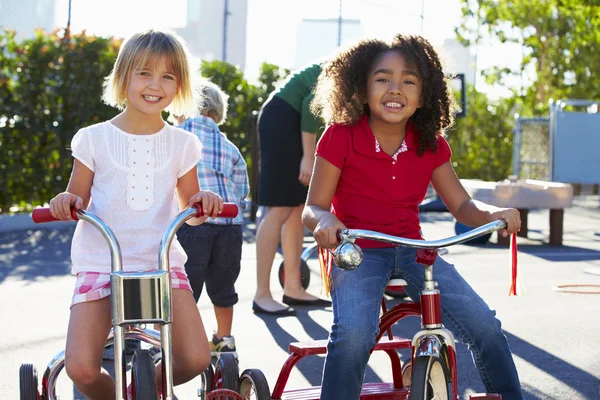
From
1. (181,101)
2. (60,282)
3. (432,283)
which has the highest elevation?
(181,101)

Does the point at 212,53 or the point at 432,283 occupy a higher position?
the point at 212,53

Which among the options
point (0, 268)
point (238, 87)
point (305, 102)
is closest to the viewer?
point (305, 102)

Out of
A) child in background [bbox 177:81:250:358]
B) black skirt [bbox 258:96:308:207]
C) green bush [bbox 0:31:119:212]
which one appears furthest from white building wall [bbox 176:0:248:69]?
child in background [bbox 177:81:250:358]

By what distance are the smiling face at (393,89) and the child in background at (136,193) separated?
0.67 meters

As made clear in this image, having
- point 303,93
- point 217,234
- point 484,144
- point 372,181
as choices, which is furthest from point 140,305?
point 484,144

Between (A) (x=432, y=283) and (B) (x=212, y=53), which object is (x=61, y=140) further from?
(A) (x=432, y=283)

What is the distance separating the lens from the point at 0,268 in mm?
8891

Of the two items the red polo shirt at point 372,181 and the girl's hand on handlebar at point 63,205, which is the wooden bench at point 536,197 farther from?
the girl's hand on handlebar at point 63,205

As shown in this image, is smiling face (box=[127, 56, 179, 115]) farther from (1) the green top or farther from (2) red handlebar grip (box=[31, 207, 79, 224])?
(1) the green top

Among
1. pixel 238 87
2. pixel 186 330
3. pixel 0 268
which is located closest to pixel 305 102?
pixel 186 330

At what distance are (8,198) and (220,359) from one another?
9.48 m

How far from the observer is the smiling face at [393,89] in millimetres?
3746

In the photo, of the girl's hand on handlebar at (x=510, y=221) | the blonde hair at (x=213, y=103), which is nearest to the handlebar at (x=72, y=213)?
the girl's hand on handlebar at (x=510, y=221)

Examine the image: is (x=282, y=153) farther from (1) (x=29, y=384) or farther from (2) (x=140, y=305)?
(2) (x=140, y=305)
